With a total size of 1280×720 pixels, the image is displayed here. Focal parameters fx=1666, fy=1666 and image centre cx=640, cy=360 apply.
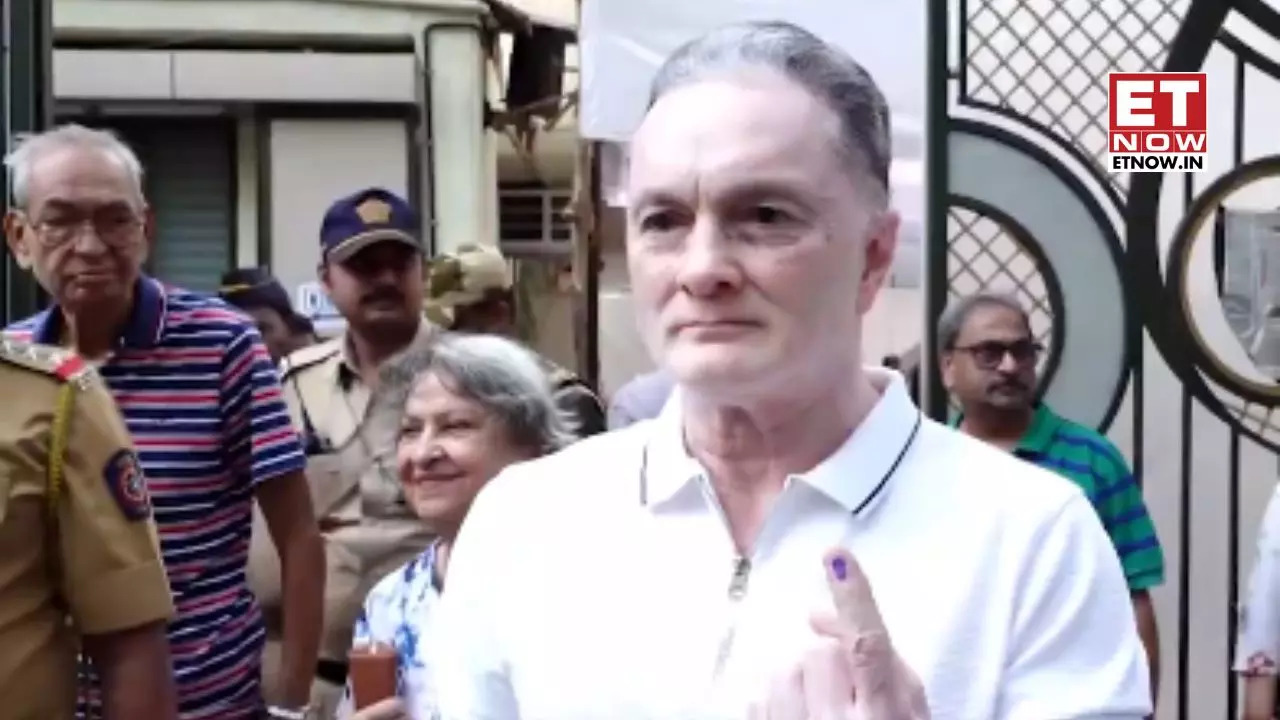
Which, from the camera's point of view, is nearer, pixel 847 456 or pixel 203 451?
pixel 847 456

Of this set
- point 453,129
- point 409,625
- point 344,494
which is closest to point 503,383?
point 409,625

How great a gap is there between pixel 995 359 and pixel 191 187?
25.3 ft

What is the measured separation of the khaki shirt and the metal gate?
4.60ft

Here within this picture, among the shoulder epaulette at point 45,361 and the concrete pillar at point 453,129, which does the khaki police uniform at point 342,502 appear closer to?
the shoulder epaulette at point 45,361

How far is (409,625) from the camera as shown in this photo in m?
2.67

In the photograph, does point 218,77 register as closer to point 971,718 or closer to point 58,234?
Answer: point 58,234

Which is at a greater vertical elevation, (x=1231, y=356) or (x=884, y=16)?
(x=884, y=16)

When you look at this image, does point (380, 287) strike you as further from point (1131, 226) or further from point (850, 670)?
point (850, 670)

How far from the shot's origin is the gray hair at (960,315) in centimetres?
387

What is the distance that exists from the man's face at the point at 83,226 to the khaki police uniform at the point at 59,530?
571mm

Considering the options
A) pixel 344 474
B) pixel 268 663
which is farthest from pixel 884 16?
pixel 268 663

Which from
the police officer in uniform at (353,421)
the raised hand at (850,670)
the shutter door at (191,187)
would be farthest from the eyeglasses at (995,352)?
the shutter door at (191,187)

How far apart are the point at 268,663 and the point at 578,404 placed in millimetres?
818

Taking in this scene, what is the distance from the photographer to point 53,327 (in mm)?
2992
